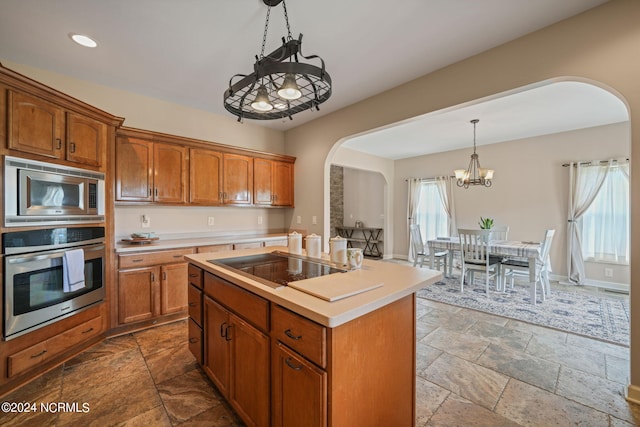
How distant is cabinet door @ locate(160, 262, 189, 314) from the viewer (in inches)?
119

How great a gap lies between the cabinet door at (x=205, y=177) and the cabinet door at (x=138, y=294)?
1.04 metres

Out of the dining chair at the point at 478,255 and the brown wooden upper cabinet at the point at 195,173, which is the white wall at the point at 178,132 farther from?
the dining chair at the point at 478,255

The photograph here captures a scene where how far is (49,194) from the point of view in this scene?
2184mm

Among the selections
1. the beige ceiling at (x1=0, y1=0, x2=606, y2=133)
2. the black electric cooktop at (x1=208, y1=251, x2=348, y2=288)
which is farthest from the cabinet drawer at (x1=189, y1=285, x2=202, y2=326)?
the beige ceiling at (x1=0, y1=0, x2=606, y2=133)

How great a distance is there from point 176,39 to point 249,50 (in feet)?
1.94

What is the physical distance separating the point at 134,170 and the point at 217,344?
2.33 m

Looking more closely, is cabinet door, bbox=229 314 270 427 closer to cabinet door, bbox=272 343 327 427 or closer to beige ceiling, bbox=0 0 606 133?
cabinet door, bbox=272 343 327 427

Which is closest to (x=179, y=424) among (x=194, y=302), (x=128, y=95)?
(x=194, y=302)

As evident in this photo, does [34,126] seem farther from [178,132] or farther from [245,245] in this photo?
[245,245]

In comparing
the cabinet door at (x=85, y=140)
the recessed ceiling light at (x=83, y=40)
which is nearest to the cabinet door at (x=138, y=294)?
the cabinet door at (x=85, y=140)

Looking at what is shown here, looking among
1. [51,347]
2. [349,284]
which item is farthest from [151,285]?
[349,284]

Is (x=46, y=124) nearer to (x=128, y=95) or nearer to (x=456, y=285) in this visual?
(x=128, y=95)

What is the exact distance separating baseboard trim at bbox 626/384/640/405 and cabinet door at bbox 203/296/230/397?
266 cm

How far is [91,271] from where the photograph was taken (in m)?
2.52
